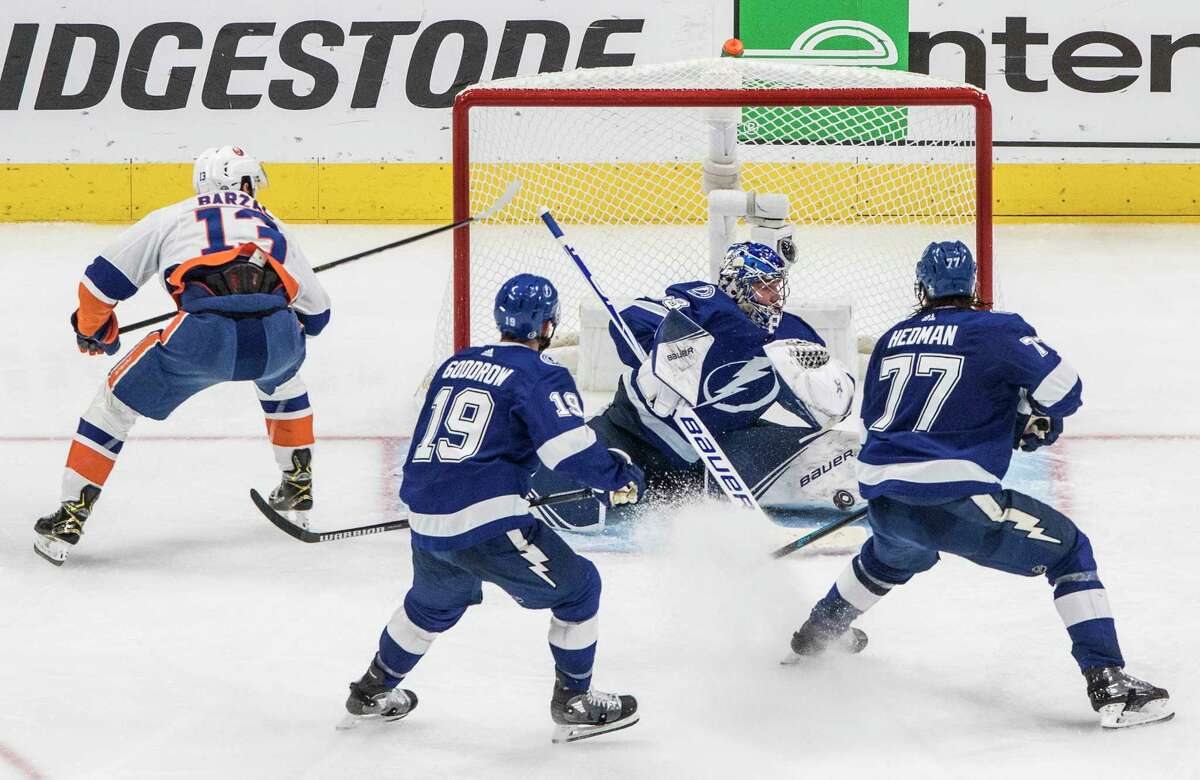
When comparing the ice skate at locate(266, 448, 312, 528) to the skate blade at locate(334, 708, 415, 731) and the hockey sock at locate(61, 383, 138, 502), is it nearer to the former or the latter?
the hockey sock at locate(61, 383, 138, 502)

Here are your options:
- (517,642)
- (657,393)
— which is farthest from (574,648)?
(657,393)

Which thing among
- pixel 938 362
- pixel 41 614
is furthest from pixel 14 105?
pixel 938 362

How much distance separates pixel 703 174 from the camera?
5.64 m

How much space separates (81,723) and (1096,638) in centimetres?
189

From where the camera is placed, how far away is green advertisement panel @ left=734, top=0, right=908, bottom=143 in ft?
24.9

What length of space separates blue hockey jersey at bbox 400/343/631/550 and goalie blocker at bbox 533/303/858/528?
3.78 feet

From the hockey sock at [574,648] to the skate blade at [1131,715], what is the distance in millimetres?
931

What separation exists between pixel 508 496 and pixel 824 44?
583cm

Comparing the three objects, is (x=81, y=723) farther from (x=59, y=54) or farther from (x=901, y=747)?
(x=59, y=54)

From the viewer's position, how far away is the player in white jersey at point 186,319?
413 cm

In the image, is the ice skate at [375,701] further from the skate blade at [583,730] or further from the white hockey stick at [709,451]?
the white hockey stick at [709,451]

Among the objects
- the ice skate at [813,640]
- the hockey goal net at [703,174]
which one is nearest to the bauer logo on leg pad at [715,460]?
the ice skate at [813,640]

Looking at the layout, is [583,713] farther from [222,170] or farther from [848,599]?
[222,170]

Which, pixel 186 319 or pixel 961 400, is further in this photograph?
pixel 186 319
